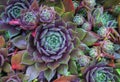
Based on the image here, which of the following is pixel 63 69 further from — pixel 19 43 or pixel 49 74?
pixel 19 43

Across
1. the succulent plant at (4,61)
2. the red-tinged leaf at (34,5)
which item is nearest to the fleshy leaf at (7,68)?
the succulent plant at (4,61)

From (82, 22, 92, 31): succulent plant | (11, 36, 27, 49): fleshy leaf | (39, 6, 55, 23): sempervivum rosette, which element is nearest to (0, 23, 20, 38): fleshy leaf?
(11, 36, 27, 49): fleshy leaf

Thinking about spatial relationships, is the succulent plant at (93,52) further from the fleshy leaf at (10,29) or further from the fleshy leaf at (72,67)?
the fleshy leaf at (10,29)

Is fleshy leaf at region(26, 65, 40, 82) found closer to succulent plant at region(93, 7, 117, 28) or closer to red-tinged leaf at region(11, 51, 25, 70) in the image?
red-tinged leaf at region(11, 51, 25, 70)

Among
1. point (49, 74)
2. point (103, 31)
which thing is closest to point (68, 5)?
point (103, 31)

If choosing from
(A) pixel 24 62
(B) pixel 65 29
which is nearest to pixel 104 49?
(B) pixel 65 29

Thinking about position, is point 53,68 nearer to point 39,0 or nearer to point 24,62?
point 24,62
